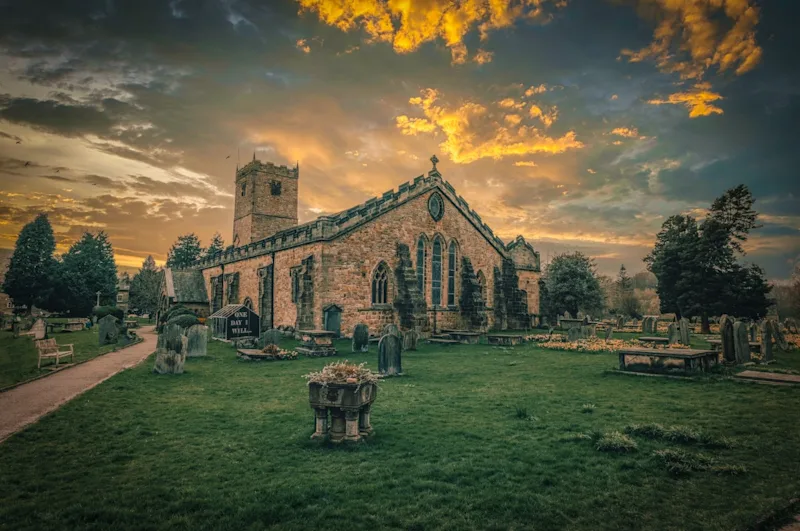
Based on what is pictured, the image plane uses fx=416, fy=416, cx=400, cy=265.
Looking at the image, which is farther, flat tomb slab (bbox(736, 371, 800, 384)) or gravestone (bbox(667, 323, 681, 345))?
gravestone (bbox(667, 323, 681, 345))

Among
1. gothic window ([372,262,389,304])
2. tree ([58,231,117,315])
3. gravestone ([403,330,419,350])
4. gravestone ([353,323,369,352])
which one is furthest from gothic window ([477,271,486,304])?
tree ([58,231,117,315])

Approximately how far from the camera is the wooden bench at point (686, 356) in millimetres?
13289

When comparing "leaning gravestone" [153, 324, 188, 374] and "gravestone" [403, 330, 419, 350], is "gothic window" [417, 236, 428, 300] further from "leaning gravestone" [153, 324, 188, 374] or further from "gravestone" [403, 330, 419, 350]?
"leaning gravestone" [153, 324, 188, 374]

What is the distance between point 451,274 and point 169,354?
2105 centimetres

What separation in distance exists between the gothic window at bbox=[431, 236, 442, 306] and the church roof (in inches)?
148

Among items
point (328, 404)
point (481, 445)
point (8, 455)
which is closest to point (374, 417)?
point (328, 404)

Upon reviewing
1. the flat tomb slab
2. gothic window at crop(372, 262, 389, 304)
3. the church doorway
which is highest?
gothic window at crop(372, 262, 389, 304)

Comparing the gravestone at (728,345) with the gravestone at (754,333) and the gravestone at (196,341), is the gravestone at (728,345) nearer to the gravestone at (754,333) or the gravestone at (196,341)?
the gravestone at (754,333)

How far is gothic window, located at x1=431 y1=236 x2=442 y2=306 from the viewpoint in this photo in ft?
100

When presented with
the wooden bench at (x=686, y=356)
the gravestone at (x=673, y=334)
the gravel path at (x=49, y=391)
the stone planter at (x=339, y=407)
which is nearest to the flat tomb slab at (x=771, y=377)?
the wooden bench at (x=686, y=356)

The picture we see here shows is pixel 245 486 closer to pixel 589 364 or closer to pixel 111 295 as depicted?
pixel 589 364

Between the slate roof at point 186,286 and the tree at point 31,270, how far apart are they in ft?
60.7

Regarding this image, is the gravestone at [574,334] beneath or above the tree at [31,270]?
beneath

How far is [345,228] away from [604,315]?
4345 centimetres
